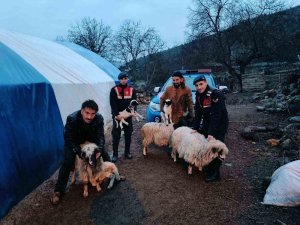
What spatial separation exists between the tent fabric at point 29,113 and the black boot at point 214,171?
9.98ft

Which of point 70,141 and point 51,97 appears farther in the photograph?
point 51,97

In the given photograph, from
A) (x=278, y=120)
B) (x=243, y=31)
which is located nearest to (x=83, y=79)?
(x=278, y=120)

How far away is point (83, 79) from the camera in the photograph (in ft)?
33.2

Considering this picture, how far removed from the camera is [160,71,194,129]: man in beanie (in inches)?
285

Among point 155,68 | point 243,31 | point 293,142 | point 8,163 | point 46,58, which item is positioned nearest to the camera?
point 8,163

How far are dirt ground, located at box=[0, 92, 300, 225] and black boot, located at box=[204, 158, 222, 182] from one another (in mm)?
114

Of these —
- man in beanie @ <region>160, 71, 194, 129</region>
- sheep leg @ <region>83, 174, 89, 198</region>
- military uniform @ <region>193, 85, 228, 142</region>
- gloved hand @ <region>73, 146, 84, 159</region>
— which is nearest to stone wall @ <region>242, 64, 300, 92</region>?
man in beanie @ <region>160, 71, 194, 129</region>

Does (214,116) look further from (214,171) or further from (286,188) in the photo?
(286,188)

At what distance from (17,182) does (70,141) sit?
110 cm

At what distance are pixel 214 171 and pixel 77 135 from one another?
2457 millimetres

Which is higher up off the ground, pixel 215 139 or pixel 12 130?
pixel 12 130

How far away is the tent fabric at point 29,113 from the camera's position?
5.14 meters

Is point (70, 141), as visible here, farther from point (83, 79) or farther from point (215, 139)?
point (83, 79)

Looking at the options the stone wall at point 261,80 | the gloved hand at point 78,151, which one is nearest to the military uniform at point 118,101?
the gloved hand at point 78,151
